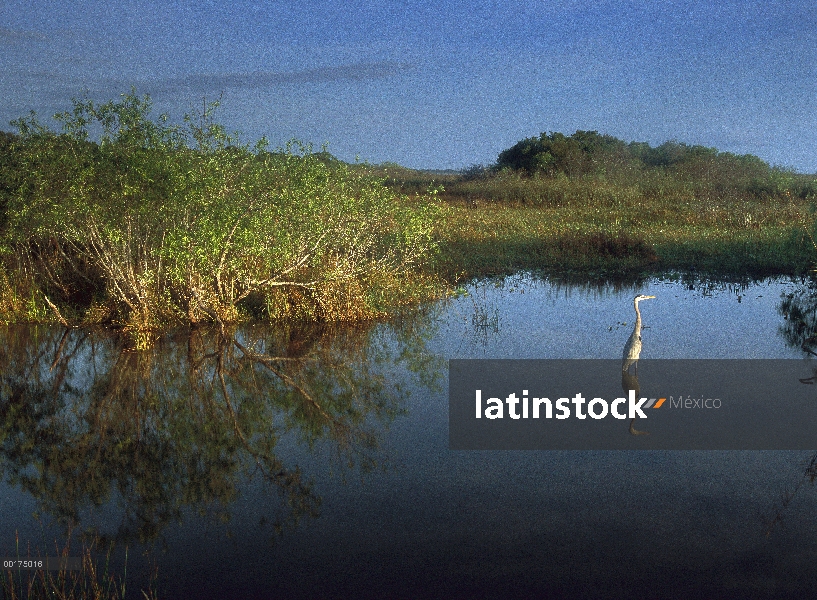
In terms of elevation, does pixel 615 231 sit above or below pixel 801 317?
above

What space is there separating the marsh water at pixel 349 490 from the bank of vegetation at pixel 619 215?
20.6 feet

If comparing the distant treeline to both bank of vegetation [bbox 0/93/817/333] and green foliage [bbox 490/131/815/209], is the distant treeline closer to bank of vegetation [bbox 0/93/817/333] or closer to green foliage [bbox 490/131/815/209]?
green foliage [bbox 490/131/815/209]

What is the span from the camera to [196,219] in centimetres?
1394

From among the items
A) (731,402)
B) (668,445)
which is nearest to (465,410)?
(668,445)

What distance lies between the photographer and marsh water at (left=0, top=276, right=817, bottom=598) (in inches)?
246

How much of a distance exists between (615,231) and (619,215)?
604 centimetres

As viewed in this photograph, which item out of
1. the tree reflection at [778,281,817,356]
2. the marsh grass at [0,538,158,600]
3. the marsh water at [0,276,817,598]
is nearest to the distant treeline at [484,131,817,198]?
the tree reflection at [778,281,817,356]

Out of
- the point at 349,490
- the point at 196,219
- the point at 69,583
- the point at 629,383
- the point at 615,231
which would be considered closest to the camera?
the point at 69,583

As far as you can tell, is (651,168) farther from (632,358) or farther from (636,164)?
(632,358)

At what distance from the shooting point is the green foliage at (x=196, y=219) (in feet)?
44.7

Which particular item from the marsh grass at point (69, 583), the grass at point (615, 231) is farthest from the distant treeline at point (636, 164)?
the marsh grass at point (69, 583)

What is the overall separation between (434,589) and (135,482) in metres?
3.28

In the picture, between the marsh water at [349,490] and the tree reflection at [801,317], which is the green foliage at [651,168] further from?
the marsh water at [349,490]

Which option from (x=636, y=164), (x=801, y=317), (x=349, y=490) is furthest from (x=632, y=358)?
(x=636, y=164)
